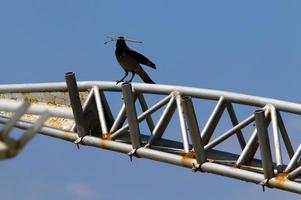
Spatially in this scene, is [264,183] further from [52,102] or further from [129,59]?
[52,102]

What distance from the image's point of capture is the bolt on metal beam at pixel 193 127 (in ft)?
37.9

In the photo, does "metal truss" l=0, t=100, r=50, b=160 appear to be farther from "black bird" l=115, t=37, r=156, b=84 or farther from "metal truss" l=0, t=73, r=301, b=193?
"black bird" l=115, t=37, r=156, b=84

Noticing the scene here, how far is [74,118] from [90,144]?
0.61 m

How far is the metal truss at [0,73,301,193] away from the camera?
11102 mm

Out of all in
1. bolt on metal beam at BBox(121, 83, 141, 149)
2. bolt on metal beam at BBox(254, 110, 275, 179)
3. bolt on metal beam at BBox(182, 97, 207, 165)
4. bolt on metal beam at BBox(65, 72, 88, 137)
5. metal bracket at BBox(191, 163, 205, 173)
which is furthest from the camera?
bolt on metal beam at BBox(65, 72, 88, 137)

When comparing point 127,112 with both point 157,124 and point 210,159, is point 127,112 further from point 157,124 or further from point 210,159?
point 210,159

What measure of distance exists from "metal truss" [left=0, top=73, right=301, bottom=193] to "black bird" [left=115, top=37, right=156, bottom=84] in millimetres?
675

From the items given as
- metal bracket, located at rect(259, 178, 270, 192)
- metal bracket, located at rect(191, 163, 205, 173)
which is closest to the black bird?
metal bracket, located at rect(191, 163, 205, 173)

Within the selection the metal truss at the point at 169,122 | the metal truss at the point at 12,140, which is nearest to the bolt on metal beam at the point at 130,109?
the metal truss at the point at 169,122

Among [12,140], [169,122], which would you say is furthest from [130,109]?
[12,140]

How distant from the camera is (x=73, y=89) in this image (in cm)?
1371

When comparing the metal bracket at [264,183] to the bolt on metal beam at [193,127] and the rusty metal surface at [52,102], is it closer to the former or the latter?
the bolt on metal beam at [193,127]

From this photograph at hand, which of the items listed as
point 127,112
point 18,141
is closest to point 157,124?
point 127,112

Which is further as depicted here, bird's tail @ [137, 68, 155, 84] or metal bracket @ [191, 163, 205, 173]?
bird's tail @ [137, 68, 155, 84]
